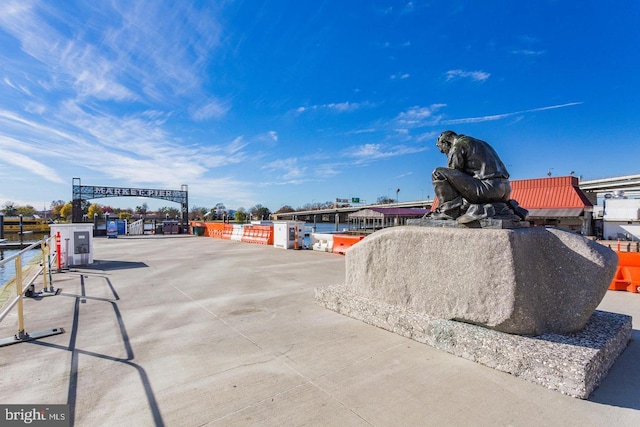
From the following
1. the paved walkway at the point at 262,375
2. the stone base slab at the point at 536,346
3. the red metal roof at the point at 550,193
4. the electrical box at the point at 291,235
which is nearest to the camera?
the paved walkway at the point at 262,375

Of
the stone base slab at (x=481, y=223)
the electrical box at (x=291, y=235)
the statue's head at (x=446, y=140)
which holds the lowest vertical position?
the electrical box at (x=291, y=235)

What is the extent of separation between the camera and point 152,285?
7.42 m

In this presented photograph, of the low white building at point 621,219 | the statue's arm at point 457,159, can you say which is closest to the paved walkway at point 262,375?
the statue's arm at point 457,159

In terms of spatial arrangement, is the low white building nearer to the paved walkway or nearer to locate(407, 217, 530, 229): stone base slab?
the paved walkway

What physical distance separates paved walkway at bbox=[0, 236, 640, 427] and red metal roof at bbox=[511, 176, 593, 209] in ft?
78.4

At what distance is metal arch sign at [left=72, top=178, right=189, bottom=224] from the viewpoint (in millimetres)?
30438

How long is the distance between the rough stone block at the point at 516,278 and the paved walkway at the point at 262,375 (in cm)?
61

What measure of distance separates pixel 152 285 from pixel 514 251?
25.3 ft

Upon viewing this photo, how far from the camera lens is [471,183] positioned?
427 cm

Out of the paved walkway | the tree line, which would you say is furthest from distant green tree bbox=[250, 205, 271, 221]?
the paved walkway

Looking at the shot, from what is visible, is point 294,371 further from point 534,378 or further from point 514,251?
point 514,251

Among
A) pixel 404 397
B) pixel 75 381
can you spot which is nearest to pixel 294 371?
pixel 404 397

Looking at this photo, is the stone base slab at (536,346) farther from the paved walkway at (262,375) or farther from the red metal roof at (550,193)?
the red metal roof at (550,193)

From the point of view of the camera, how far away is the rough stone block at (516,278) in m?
3.37
